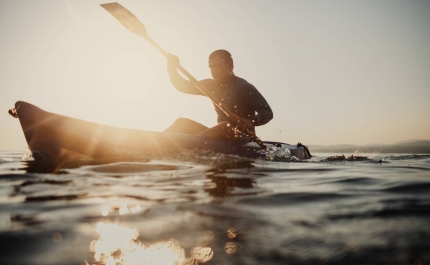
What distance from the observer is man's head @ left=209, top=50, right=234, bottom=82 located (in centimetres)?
569

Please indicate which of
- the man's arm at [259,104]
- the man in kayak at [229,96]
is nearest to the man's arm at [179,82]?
the man in kayak at [229,96]

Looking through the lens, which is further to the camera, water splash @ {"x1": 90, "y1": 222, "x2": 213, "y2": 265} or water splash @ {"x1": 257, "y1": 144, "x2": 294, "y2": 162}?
water splash @ {"x1": 257, "y1": 144, "x2": 294, "y2": 162}

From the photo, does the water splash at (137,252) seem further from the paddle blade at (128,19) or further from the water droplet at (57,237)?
the paddle blade at (128,19)

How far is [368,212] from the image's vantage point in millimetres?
1269

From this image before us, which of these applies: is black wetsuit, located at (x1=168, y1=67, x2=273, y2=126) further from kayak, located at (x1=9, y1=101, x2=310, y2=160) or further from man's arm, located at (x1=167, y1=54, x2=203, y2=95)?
kayak, located at (x1=9, y1=101, x2=310, y2=160)

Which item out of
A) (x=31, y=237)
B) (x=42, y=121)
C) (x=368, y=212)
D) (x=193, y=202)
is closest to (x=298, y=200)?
(x=368, y=212)

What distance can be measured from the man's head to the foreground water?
13.4 feet

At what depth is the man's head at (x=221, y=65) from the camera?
5.69 meters

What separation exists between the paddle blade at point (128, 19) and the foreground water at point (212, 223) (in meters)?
4.41

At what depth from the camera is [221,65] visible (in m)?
5.71

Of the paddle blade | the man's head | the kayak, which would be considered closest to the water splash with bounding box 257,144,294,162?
the man's head

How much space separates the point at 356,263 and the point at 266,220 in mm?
443

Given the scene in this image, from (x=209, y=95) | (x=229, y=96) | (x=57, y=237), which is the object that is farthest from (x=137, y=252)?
(x=229, y=96)

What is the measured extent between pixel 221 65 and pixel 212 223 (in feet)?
16.1
